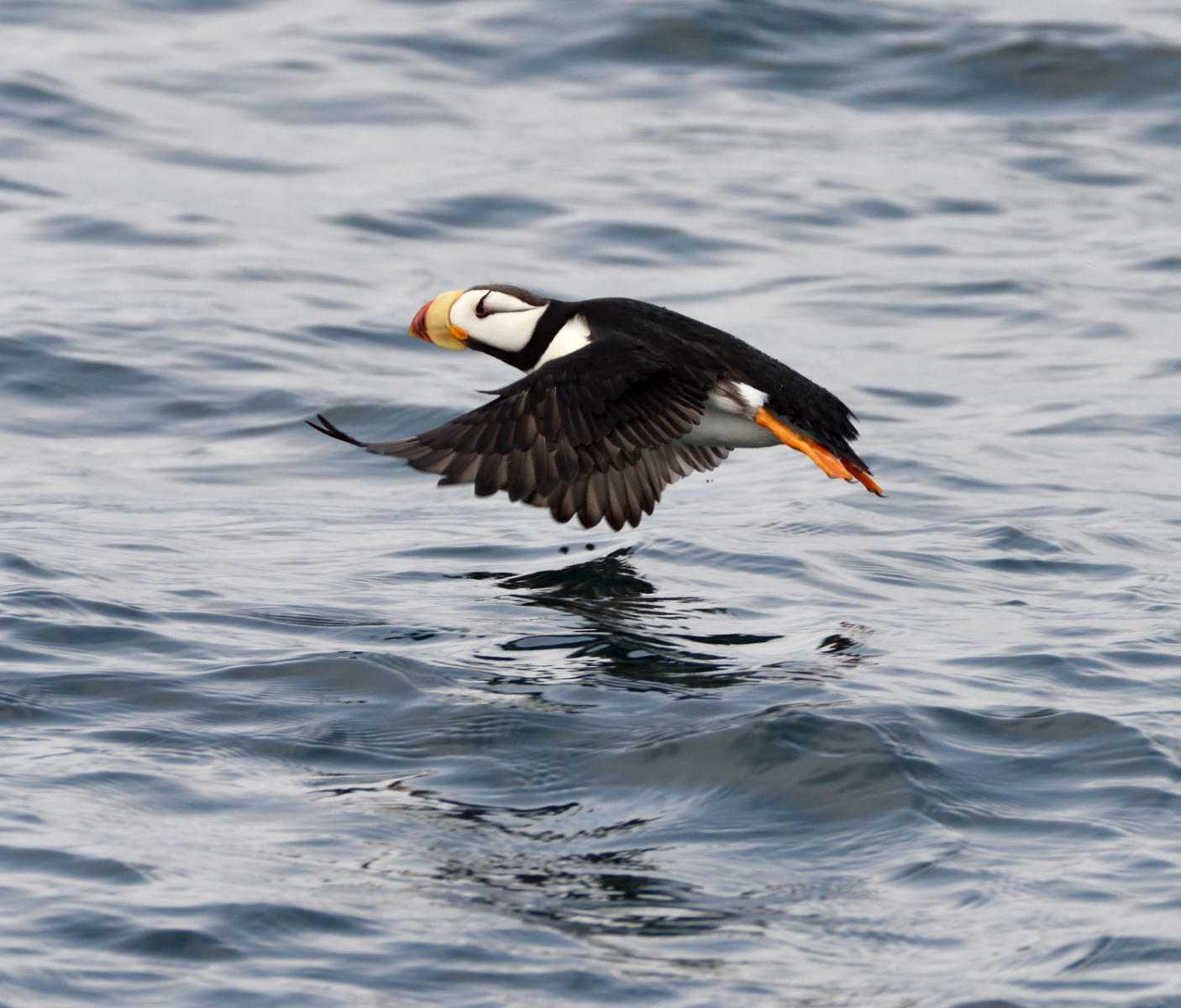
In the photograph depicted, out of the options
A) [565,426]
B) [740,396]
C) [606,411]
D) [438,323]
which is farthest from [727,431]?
[438,323]

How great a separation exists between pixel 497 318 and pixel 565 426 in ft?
3.51

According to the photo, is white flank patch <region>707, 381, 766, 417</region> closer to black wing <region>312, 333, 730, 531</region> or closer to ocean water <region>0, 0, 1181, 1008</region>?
black wing <region>312, 333, 730, 531</region>

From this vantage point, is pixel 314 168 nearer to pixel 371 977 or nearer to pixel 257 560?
pixel 257 560

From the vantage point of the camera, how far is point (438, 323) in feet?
20.8

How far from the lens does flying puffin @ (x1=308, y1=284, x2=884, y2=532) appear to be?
5297 mm

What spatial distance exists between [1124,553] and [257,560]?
9.80ft

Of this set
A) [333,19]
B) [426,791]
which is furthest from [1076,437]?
[333,19]

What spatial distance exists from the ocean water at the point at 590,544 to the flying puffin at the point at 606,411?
1.23 feet

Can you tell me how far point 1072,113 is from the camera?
13602 millimetres

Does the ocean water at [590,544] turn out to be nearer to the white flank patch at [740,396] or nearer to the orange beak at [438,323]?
the white flank patch at [740,396]

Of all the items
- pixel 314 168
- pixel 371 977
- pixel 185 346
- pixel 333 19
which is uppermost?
pixel 333 19

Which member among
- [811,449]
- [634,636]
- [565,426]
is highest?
[565,426]

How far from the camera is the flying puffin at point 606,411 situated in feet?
17.4

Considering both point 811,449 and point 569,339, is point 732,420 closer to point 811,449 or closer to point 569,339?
point 811,449
